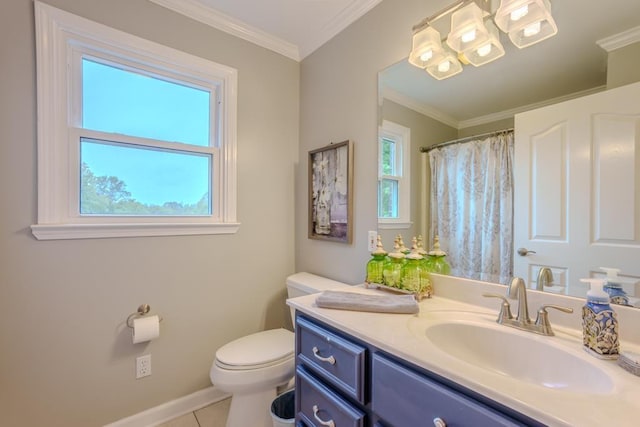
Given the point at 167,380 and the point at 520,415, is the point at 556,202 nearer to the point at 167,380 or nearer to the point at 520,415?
the point at 520,415

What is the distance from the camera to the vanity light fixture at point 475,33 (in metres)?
1.01

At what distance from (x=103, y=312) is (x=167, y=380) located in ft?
1.78

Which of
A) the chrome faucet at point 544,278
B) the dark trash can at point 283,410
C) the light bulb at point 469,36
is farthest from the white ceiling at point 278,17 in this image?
the dark trash can at point 283,410

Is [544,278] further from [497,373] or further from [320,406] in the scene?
[320,406]

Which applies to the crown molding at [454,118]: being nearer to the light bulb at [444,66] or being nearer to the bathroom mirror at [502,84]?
the bathroom mirror at [502,84]

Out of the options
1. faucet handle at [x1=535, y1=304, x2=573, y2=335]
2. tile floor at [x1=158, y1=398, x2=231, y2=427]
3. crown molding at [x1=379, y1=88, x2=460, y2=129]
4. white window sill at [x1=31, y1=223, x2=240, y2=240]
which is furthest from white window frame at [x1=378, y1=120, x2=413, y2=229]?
tile floor at [x1=158, y1=398, x2=231, y2=427]

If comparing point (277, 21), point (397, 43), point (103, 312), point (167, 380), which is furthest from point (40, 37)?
point (167, 380)

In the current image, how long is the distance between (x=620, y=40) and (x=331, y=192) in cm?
134

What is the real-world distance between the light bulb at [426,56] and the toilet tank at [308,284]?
4.02 ft

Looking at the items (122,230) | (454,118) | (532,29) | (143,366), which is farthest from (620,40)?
(143,366)

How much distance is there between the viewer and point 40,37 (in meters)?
1.29

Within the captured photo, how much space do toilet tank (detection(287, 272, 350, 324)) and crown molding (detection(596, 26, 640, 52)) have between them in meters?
1.43

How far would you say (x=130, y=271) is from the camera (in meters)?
1.53

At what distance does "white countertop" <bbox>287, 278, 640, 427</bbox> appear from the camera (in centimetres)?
53
